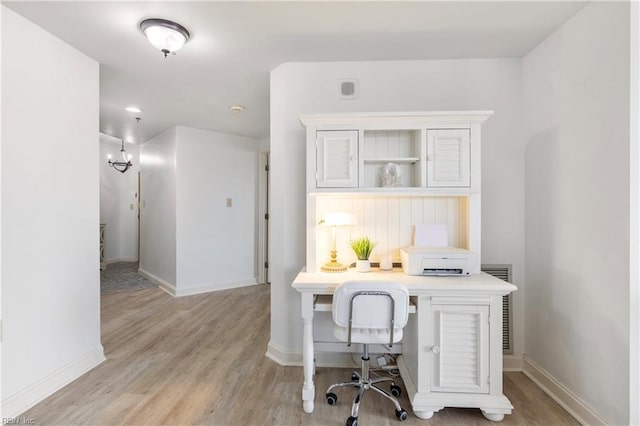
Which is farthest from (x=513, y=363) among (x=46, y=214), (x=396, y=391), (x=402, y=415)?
(x=46, y=214)

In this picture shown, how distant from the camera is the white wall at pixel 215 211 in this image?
4.44 meters

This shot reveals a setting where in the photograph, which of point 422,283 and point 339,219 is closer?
point 422,283

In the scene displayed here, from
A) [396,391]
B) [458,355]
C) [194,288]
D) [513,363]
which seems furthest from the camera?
[194,288]

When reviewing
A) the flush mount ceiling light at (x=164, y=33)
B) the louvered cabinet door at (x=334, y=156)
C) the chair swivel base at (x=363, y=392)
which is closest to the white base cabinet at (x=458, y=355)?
the chair swivel base at (x=363, y=392)

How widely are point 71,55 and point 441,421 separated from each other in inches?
145

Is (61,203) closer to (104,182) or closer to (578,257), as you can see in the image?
(578,257)

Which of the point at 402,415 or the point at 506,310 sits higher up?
the point at 506,310

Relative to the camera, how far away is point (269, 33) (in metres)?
2.10

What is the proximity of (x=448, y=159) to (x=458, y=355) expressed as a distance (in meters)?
1.35

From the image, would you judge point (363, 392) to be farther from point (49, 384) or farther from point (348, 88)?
point (348, 88)

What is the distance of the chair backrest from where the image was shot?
172 centimetres

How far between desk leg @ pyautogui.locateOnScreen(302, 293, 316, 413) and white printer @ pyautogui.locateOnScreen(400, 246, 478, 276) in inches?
30.6

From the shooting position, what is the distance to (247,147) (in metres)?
5.01

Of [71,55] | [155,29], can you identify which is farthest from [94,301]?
[155,29]
